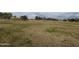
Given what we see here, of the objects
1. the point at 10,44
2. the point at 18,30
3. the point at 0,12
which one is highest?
the point at 0,12

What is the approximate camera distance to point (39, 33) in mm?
1516

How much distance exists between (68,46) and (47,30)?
26 centimetres

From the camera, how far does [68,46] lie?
150 cm

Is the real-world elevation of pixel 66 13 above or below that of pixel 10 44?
above

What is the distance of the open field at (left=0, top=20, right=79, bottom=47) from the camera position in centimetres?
150

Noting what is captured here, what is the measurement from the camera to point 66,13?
1.51 metres

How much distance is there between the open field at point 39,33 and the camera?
1505 mm
